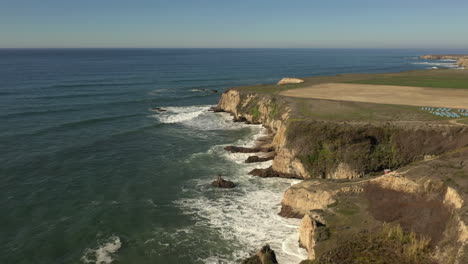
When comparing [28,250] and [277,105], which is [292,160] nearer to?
[277,105]

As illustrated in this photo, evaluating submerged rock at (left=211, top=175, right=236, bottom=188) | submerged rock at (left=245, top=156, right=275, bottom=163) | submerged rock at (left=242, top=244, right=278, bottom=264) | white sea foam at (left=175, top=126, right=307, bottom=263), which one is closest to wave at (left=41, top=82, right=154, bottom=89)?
submerged rock at (left=245, top=156, right=275, bottom=163)

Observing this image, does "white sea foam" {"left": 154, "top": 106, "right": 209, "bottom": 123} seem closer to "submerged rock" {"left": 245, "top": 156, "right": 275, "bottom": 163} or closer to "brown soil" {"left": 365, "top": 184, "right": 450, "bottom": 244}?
"submerged rock" {"left": 245, "top": 156, "right": 275, "bottom": 163}

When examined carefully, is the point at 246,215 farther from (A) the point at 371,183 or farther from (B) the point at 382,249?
(B) the point at 382,249

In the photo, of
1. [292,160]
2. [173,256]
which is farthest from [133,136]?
[173,256]

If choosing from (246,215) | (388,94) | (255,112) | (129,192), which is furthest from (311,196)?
(388,94)

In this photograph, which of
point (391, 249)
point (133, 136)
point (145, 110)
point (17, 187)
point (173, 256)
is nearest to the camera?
point (391, 249)
